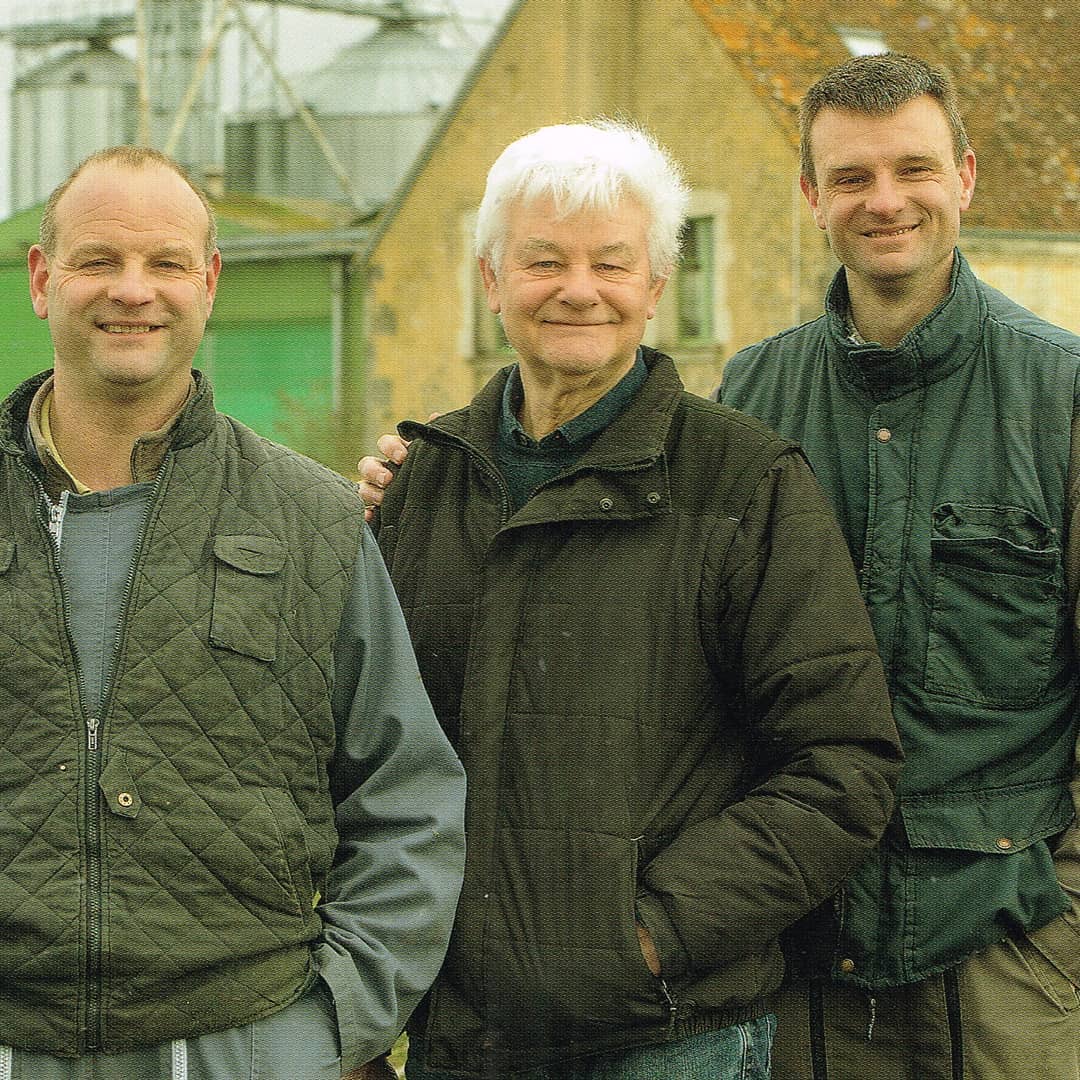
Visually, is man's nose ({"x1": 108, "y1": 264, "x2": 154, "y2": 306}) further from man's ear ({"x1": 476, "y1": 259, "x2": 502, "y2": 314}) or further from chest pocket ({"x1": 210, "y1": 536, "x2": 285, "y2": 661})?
man's ear ({"x1": 476, "y1": 259, "x2": 502, "y2": 314})

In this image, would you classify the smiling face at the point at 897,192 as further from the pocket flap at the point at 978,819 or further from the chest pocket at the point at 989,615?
the pocket flap at the point at 978,819

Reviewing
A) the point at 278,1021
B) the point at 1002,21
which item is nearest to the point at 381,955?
the point at 278,1021

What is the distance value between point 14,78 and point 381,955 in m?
31.0

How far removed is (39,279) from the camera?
2.83 meters

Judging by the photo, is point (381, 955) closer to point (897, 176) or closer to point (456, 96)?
point (897, 176)

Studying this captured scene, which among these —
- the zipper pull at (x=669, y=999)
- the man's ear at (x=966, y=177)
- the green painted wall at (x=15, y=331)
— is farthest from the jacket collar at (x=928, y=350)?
the green painted wall at (x=15, y=331)

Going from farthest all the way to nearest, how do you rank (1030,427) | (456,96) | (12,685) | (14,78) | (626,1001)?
(14,78)
(456,96)
(1030,427)
(626,1001)
(12,685)

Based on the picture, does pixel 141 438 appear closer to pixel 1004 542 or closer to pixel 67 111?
pixel 1004 542

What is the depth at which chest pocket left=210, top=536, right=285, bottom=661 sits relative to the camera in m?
2.67

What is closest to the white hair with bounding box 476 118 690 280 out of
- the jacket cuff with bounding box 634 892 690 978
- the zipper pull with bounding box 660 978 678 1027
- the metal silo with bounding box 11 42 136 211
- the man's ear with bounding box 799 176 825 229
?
the man's ear with bounding box 799 176 825 229

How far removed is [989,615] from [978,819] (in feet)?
1.17

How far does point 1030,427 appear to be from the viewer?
313 cm

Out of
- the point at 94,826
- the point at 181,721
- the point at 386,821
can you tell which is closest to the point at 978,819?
the point at 386,821

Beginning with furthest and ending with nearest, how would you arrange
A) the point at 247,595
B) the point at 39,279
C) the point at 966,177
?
the point at 966,177 → the point at 39,279 → the point at 247,595
